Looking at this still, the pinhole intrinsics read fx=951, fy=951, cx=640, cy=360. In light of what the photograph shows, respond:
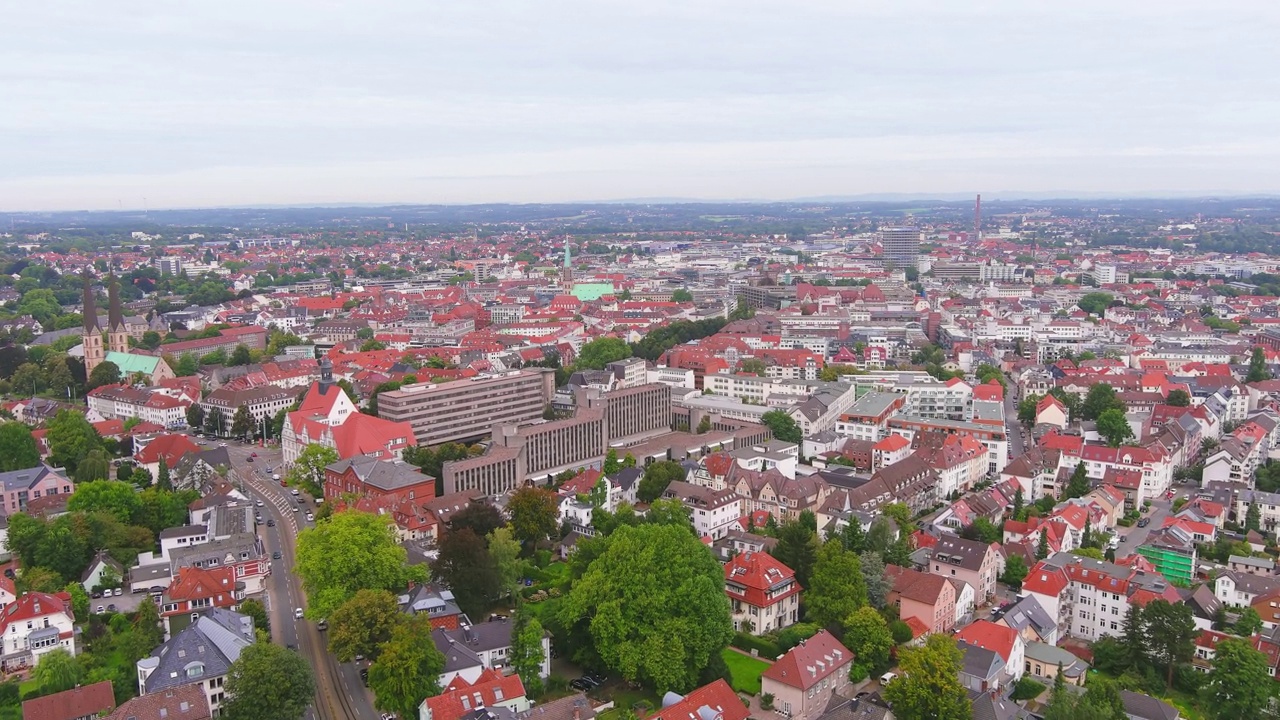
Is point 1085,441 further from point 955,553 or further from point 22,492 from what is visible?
point 22,492

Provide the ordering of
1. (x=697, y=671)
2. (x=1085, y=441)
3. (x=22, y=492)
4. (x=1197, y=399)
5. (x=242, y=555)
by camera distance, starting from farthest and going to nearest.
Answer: (x=1197, y=399) < (x=1085, y=441) < (x=22, y=492) < (x=242, y=555) < (x=697, y=671)

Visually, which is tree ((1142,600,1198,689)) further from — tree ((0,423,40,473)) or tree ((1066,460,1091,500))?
tree ((0,423,40,473))

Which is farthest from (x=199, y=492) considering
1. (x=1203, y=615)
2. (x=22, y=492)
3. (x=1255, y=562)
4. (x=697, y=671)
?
(x=1255, y=562)

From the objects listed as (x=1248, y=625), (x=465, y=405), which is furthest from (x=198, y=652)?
(x=1248, y=625)

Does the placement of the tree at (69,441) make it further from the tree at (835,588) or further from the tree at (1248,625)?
the tree at (1248,625)

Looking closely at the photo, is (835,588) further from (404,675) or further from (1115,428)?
(1115,428)

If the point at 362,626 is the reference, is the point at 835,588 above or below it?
below
